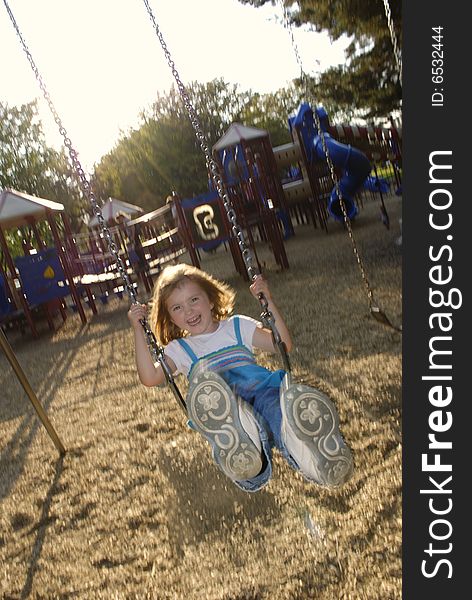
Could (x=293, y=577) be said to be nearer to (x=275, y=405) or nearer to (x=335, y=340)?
(x=275, y=405)

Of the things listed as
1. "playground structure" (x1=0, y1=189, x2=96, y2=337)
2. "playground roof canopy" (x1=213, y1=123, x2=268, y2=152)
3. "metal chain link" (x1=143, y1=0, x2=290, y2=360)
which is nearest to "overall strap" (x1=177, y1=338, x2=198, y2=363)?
"metal chain link" (x1=143, y1=0, x2=290, y2=360)

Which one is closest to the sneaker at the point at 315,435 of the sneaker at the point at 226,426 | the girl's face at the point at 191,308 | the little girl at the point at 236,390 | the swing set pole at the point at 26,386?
the little girl at the point at 236,390

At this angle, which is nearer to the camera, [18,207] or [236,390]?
[236,390]

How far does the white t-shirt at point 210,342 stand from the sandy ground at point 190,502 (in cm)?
76

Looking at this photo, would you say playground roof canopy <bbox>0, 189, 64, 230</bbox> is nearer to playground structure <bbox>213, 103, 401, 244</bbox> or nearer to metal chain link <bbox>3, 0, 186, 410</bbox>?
playground structure <bbox>213, 103, 401, 244</bbox>

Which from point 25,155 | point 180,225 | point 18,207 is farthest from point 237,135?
point 25,155

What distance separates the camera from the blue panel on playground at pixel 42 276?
8.45m

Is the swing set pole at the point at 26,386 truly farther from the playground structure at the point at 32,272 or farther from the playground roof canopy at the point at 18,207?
the playground roof canopy at the point at 18,207

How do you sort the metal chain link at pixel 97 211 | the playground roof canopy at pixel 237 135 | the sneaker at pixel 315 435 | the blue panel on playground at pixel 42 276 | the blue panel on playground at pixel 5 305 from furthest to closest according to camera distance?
the playground roof canopy at pixel 237 135 < the blue panel on playground at pixel 5 305 < the blue panel on playground at pixel 42 276 < the metal chain link at pixel 97 211 < the sneaker at pixel 315 435

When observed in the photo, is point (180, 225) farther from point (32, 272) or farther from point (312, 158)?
point (312, 158)

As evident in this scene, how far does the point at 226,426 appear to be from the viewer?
75.5 inches

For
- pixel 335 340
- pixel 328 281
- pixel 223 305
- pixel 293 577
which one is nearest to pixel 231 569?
pixel 293 577

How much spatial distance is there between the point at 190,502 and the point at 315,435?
1156mm

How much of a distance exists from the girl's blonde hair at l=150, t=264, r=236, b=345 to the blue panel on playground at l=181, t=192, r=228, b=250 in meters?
5.87
